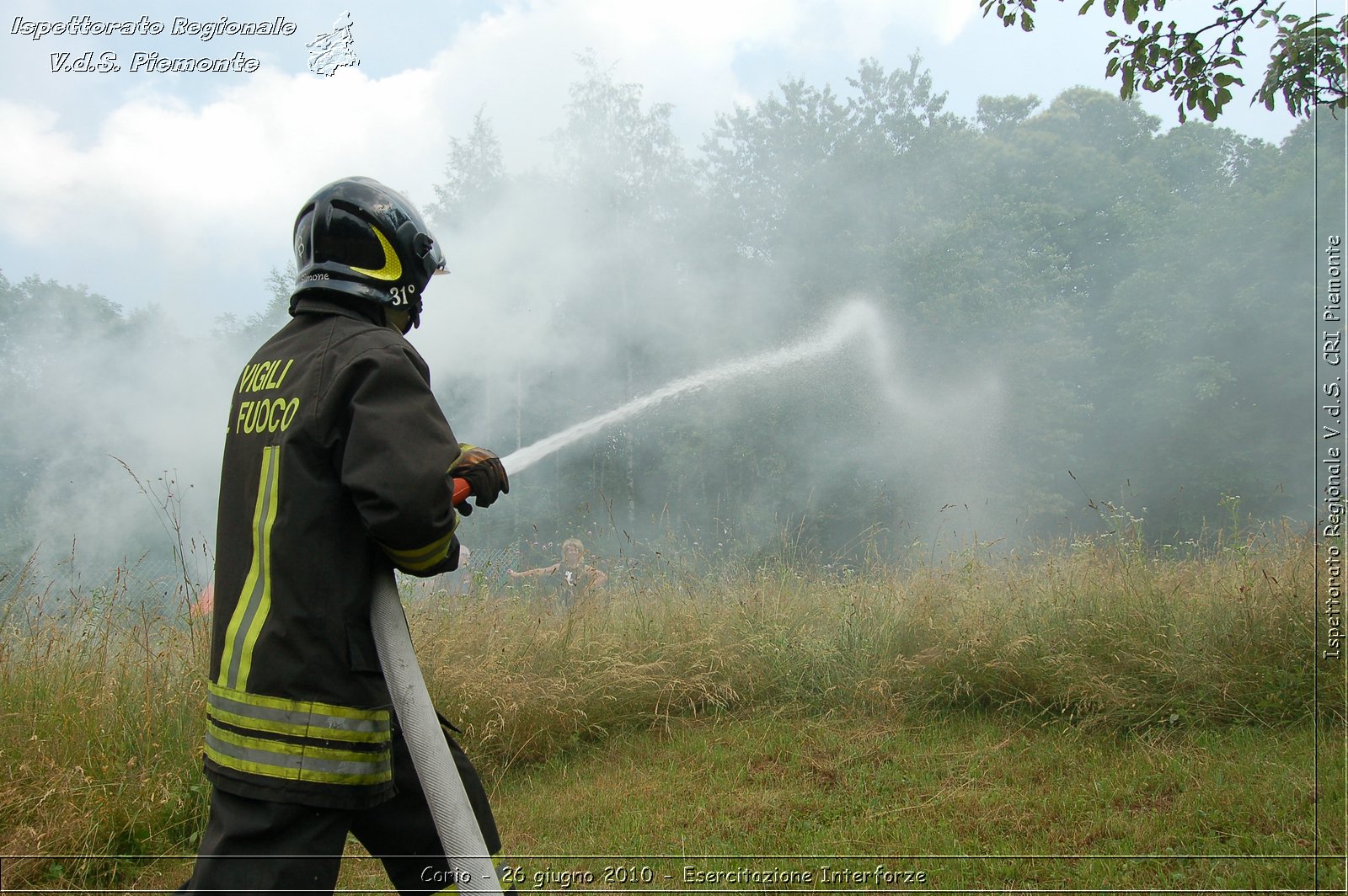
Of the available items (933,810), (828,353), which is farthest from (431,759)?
(828,353)

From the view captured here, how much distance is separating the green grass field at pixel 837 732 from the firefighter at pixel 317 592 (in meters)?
1.46

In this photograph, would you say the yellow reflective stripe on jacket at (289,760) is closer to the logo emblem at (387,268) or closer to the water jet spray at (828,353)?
the logo emblem at (387,268)

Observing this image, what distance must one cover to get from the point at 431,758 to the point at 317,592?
0.44 m

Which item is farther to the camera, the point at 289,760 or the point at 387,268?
the point at 387,268

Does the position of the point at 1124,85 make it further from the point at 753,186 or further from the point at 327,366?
the point at 753,186

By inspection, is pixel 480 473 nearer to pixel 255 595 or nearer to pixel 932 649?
pixel 255 595

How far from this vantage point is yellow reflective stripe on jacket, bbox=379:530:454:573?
168cm

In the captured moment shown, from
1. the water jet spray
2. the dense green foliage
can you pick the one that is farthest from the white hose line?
the water jet spray

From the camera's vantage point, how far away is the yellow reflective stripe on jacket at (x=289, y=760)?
5.24ft

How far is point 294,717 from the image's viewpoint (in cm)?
161

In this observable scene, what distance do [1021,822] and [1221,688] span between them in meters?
1.27

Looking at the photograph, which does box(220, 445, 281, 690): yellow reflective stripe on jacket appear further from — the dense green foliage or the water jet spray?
the water jet spray

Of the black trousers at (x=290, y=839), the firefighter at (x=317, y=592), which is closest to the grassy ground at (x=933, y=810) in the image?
the black trousers at (x=290, y=839)

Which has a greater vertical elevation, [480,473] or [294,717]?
[480,473]
